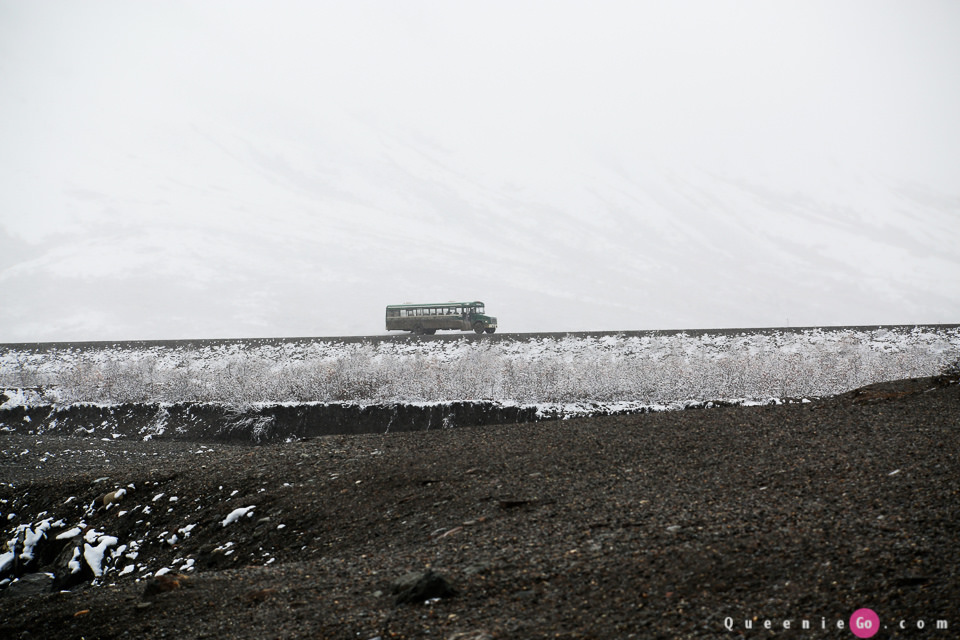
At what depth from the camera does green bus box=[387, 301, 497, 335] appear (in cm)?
4091

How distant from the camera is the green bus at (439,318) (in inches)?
1610

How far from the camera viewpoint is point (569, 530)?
828cm

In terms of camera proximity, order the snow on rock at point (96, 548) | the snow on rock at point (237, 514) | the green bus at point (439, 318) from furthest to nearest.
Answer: the green bus at point (439, 318)
the snow on rock at point (237, 514)
the snow on rock at point (96, 548)

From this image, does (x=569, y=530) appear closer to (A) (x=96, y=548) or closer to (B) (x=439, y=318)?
(A) (x=96, y=548)

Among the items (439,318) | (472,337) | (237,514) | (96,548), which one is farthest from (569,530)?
(439,318)

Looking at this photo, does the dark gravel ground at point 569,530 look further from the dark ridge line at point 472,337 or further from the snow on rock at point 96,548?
the dark ridge line at point 472,337

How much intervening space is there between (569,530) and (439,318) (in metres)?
33.7

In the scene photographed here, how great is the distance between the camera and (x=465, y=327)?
40.8 metres

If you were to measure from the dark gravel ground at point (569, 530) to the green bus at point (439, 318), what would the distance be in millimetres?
25452

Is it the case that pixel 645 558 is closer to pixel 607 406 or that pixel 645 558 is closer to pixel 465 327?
pixel 607 406

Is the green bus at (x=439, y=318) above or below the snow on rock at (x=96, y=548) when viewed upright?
above

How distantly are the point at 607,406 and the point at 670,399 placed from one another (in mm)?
3115

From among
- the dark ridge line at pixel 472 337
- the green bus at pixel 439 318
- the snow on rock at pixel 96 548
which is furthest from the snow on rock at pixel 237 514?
the green bus at pixel 439 318

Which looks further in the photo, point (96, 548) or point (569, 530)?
point (96, 548)
